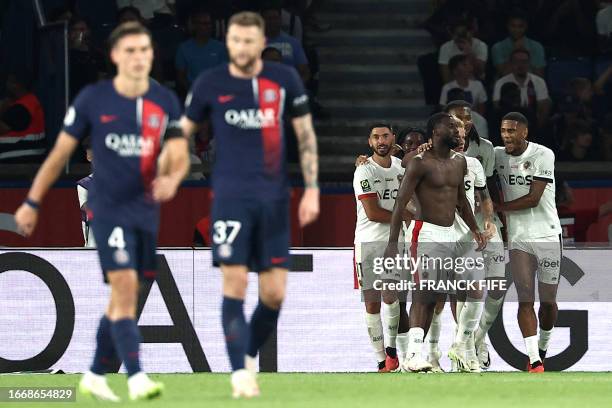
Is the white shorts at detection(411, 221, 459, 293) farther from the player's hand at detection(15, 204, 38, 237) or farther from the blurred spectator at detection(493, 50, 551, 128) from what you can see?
the blurred spectator at detection(493, 50, 551, 128)

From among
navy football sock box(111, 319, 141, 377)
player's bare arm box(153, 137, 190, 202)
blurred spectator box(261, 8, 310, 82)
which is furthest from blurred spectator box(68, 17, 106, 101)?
navy football sock box(111, 319, 141, 377)

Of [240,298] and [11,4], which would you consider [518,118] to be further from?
[11,4]

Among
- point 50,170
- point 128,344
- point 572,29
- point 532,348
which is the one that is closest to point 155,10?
point 572,29

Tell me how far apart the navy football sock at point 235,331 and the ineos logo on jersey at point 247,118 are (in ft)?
3.35

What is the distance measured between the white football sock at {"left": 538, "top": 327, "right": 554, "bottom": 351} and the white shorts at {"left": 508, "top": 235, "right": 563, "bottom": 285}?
0.41 m

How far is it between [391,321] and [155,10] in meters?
6.99

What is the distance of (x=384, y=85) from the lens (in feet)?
66.0

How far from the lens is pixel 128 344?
370 inches

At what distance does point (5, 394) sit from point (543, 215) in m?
5.22

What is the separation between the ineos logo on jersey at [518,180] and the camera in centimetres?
1398

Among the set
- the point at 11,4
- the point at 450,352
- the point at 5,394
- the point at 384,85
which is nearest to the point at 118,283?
the point at 5,394

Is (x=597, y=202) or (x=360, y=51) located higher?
(x=360, y=51)

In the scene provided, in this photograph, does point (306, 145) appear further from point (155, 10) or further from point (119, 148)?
point (155, 10)

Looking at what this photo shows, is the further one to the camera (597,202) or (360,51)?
(360,51)
